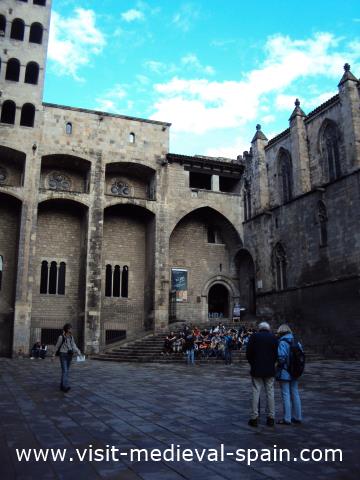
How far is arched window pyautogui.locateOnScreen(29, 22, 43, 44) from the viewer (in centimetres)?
3006

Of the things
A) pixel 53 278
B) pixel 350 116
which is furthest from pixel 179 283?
pixel 350 116

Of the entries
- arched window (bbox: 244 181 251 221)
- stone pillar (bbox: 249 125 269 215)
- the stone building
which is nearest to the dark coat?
the stone building

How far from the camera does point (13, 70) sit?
96.6 feet

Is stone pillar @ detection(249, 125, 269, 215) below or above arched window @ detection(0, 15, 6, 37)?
below

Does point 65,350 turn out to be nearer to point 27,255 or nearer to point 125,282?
point 27,255

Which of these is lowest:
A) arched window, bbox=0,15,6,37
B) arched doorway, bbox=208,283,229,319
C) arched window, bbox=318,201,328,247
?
arched doorway, bbox=208,283,229,319

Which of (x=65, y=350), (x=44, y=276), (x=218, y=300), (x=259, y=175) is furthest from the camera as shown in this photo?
(x=218, y=300)

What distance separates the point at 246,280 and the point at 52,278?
44.7 ft

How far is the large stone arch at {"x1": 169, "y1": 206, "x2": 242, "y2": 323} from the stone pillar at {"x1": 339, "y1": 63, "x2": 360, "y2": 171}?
11.1 metres

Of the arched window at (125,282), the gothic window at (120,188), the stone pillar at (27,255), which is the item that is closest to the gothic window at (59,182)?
the stone pillar at (27,255)

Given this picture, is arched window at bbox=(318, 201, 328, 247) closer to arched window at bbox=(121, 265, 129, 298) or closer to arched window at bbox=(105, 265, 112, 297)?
arched window at bbox=(121, 265, 129, 298)

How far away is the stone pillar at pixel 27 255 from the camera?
25391mm

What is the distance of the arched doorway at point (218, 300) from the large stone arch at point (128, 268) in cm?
566

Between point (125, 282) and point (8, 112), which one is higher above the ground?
point (8, 112)
